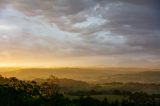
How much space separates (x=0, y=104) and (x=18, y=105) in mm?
10869

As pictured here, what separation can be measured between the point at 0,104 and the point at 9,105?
562 centimetres

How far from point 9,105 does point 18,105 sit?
631 cm

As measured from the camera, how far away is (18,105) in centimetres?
19988

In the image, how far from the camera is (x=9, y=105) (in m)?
196

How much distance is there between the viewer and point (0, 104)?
196 meters
